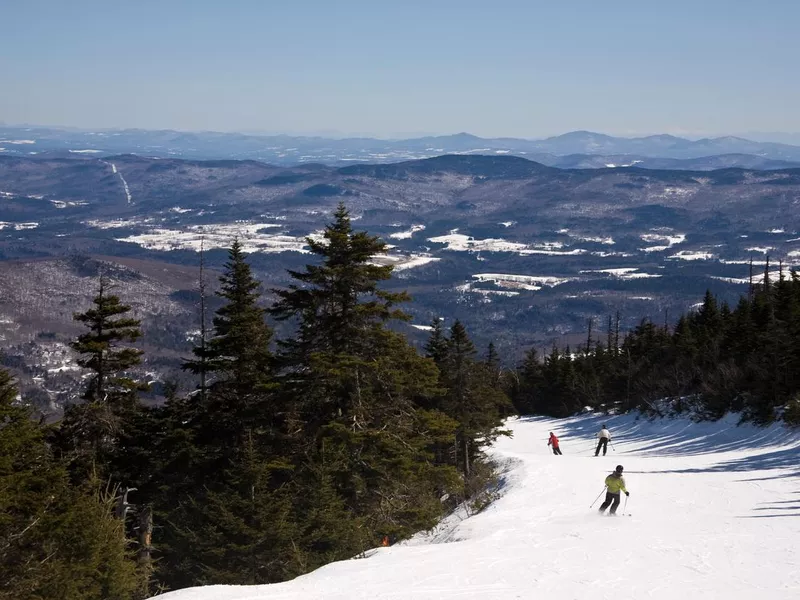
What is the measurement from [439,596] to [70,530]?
8.91 meters

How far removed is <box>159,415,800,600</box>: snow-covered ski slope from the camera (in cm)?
1362

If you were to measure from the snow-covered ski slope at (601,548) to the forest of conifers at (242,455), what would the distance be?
276 cm

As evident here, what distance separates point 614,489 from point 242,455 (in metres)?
10.4

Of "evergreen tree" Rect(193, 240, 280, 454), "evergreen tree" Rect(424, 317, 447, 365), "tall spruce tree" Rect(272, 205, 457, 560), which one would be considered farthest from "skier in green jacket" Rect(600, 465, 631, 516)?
"evergreen tree" Rect(424, 317, 447, 365)

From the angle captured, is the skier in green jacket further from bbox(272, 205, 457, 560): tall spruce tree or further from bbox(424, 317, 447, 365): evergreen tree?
bbox(424, 317, 447, 365): evergreen tree

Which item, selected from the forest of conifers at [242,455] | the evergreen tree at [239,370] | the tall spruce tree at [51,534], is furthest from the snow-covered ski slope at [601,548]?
the evergreen tree at [239,370]

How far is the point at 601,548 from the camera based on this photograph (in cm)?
1603

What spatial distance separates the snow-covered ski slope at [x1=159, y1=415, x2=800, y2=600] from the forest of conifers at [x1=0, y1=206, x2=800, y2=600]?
2758mm

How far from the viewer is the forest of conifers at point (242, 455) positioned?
1769cm

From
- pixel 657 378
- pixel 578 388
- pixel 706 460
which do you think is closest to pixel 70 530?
pixel 706 460

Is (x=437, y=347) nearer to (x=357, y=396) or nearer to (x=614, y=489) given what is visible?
(x=357, y=396)

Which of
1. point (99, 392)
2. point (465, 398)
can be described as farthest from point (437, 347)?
point (99, 392)

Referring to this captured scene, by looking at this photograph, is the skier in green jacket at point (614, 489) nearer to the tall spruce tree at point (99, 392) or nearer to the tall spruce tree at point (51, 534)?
the tall spruce tree at point (51, 534)

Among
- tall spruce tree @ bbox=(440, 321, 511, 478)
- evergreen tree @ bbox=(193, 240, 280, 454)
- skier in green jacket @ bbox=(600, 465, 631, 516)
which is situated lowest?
tall spruce tree @ bbox=(440, 321, 511, 478)
